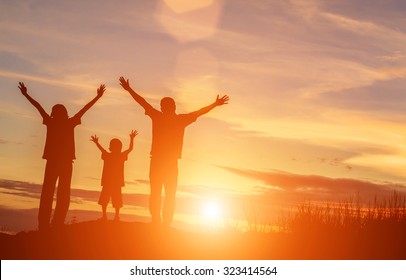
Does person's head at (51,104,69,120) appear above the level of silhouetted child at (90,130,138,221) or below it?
above

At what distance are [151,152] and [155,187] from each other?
821mm

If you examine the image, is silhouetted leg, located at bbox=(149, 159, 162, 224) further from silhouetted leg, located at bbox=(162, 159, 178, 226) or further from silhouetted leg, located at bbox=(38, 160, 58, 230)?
silhouetted leg, located at bbox=(38, 160, 58, 230)

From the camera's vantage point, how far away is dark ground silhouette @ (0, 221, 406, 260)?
1357cm

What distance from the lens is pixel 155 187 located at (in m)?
14.0

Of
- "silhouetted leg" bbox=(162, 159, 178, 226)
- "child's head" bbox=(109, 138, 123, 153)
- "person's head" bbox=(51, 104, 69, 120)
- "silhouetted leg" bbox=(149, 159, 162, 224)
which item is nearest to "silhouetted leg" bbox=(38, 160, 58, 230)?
"person's head" bbox=(51, 104, 69, 120)

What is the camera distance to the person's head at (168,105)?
14.0 meters

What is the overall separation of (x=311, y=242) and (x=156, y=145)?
5.21 metres

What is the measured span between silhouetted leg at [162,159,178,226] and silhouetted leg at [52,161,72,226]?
2.44 metres

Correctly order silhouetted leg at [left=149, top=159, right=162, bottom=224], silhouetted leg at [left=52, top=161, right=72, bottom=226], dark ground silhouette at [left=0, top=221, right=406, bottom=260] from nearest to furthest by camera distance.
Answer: dark ground silhouette at [left=0, top=221, right=406, bottom=260] → silhouetted leg at [left=149, top=159, right=162, bottom=224] → silhouetted leg at [left=52, top=161, right=72, bottom=226]

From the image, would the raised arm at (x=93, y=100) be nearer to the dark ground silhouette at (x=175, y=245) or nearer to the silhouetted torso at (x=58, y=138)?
the silhouetted torso at (x=58, y=138)

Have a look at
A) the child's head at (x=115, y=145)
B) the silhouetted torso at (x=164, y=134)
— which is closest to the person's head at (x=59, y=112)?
the silhouetted torso at (x=164, y=134)

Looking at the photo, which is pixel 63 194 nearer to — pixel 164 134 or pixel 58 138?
pixel 58 138
